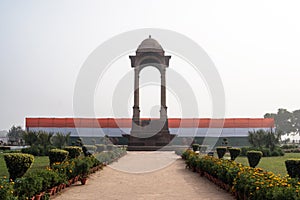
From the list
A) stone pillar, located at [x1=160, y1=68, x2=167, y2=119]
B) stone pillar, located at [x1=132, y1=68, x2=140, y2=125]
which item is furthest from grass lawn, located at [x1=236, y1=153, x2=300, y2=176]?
stone pillar, located at [x1=132, y1=68, x2=140, y2=125]

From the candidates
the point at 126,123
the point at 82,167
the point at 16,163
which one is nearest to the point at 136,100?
the point at 126,123

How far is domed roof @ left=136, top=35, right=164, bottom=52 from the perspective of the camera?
123ft

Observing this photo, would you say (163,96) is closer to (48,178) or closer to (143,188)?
(143,188)

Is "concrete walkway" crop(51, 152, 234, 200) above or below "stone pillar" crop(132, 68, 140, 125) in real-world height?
below

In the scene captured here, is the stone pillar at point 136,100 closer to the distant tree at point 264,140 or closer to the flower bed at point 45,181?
the distant tree at point 264,140

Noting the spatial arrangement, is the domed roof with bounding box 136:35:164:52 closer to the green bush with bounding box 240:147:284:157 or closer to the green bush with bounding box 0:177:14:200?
the green bush with bounding box 240:147:284:157

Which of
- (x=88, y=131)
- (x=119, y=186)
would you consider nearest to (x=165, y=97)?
(x=88, y=131)

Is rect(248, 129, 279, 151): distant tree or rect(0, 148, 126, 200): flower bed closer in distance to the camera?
rect(0, 148, 126, 200): flower bed

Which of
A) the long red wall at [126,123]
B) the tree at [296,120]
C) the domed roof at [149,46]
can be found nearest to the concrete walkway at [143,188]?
the domed roof at [149,46]

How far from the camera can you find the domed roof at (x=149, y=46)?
123 feet

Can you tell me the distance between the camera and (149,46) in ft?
125

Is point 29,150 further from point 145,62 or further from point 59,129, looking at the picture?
point 59,129

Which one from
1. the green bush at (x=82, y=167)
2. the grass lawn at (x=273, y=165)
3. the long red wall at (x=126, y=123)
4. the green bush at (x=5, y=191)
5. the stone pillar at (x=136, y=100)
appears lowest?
the grass lawn at (x=273, y=165)

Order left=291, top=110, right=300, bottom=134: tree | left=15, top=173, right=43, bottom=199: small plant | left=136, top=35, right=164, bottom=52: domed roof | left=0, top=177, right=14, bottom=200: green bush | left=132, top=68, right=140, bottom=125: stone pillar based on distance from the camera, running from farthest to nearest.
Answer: left=291, top=110, right=300, bottom=134: tree, left=136, top=35, right=164, bottom=52: domed roof, left=132, top=68, right=140, bottom=125: stone pillar, left=15, top=173, right=43, bottom=199: small plant, left=0, top=177, right=14, bottom=200: green bush
